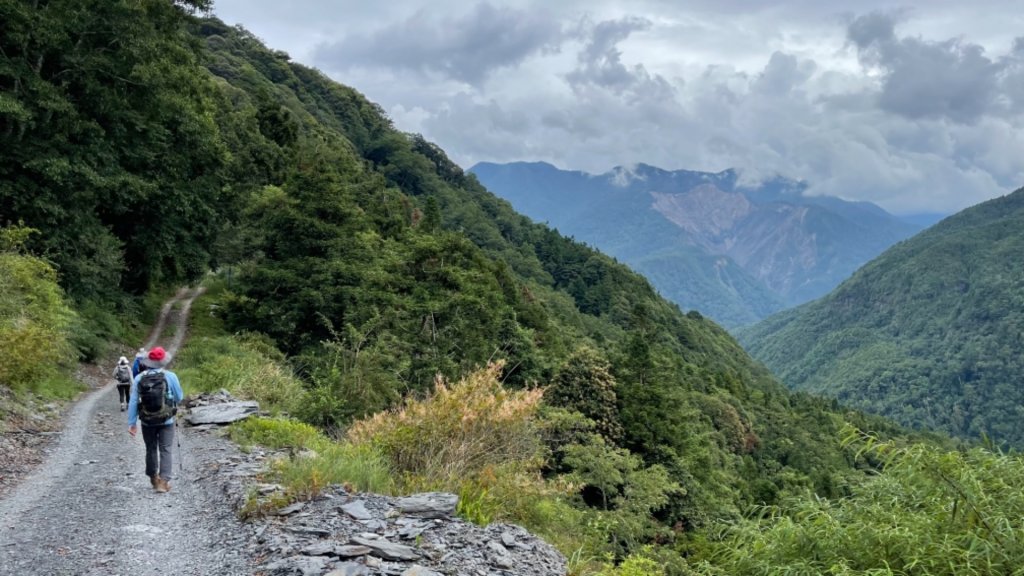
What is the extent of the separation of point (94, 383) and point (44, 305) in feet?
13.1

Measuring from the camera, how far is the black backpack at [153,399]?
28.4 ft

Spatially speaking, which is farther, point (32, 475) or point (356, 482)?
point (32, 475)

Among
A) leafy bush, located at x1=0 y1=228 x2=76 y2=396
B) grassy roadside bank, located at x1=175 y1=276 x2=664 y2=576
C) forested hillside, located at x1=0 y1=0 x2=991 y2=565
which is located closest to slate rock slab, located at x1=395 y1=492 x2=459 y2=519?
grassy roadside bank, located at x1=175 y1=276 x2=664 y2=576

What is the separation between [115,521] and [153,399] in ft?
5.87

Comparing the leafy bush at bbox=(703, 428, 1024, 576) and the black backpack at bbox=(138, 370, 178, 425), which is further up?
the black backpack at bbox=(138, 370, 178, 425)

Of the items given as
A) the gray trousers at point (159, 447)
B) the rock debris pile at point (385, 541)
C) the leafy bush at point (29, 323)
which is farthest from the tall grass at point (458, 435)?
the leafy bush at point (29, 323)

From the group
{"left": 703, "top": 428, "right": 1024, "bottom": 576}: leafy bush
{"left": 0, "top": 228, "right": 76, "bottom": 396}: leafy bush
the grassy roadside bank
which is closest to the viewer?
{"left": 703, "top": 428, "right": 1024, "bottom": 576}: leafy bush

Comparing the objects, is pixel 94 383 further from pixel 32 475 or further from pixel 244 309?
pixel 32 475

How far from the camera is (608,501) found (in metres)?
23.3

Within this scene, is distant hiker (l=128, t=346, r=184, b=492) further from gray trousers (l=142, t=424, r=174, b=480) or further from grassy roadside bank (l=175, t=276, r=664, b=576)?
grassy roadside bank (l=175, t=276, r=664, b=576)

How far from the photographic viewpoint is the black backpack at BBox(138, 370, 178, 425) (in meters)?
8.65

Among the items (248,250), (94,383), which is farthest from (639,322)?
(94,383)

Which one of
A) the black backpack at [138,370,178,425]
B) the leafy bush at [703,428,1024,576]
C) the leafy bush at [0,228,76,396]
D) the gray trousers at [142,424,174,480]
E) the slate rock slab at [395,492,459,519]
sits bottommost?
the leafy bush at [703,428,1024,576]

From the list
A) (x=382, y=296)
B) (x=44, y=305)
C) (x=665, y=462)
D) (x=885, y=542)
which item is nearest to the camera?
(x=885, y=542)
